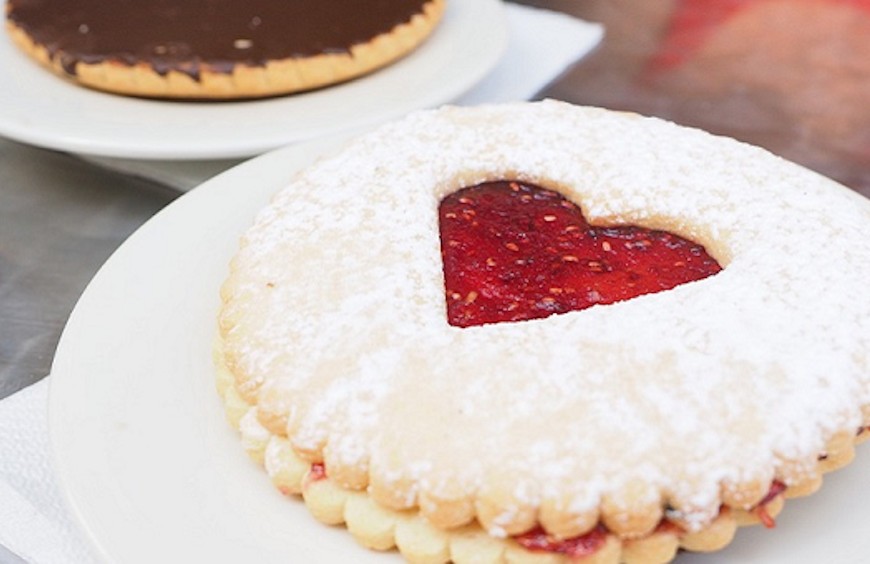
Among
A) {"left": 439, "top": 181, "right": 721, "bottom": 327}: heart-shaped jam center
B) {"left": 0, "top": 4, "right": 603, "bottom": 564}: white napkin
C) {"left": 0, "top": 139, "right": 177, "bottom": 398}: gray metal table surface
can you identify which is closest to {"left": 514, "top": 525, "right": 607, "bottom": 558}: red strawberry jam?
{"left": 439, "top": 181, "right": 721, "bottom": 327}: heart-shaped jam center

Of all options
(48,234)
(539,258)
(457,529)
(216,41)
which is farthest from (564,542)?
(216,41)

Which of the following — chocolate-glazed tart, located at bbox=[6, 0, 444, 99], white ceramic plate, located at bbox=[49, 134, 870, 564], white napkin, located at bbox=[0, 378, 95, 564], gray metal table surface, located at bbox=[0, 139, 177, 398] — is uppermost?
white ceramic plate, located at bbox=[49, 134, 870, 564]

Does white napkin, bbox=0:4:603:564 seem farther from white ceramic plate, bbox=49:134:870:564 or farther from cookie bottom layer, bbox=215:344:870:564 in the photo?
cookie bottom layer, bbox=215:344:870:564

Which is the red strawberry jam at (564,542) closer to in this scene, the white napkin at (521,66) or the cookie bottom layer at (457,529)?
the cookie bottom layer at (457,529)

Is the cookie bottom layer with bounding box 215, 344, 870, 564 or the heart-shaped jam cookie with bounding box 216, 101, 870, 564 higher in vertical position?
the heart-shaped jam cookie with bounding box 216, 101, 870, 564

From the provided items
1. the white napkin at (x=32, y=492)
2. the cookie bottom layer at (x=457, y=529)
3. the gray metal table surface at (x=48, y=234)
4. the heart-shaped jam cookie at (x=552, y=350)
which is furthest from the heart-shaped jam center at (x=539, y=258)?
the gray metal table surface at (x=48, y=234)

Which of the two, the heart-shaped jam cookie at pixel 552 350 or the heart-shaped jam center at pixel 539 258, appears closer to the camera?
the heart-shaped jam cookie at pixel 552 350

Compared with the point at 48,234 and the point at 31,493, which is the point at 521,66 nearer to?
the point at 48,234

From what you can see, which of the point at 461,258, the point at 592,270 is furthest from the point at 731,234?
the point at 461,258
